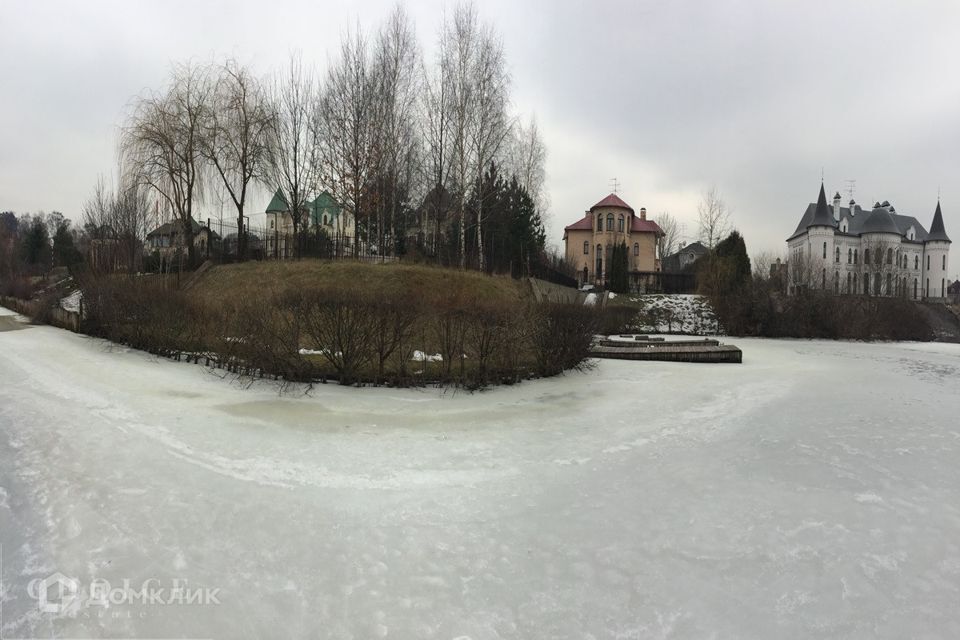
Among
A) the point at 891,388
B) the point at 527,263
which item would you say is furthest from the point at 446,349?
the point at 527,263

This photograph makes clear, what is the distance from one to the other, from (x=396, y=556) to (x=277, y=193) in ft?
87.3

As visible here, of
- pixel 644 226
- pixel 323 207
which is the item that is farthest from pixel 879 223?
pixel 323 207

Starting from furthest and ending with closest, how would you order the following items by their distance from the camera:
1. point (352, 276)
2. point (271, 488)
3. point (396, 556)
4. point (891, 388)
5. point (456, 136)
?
point (456, 136) < point (352, 276) < point (891, 388) < point (271, 488) < point (396, 556)

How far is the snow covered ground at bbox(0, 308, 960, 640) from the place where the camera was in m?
3.07

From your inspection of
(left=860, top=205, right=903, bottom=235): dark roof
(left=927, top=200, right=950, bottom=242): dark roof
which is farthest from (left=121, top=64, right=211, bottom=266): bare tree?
(left=927, top=200, right=950, bottom=242): dark roof

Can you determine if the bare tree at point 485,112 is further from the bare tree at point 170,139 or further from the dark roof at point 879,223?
the dark roof at point 879,223

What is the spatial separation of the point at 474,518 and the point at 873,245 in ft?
250

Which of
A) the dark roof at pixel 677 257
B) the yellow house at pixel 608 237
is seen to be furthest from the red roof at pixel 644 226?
the dark roof at pixel 677 257

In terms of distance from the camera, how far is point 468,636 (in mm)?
2873

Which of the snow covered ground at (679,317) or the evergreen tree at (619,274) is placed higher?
the evergreen tree at (619,274)

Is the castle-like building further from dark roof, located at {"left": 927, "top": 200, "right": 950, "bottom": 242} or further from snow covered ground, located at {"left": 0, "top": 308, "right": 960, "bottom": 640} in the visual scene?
snow covered ground, located at {"left": 0, "top": 308, "right": 960, "bottom": 640}

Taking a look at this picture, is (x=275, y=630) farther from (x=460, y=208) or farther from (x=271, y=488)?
(x=460, y=208)

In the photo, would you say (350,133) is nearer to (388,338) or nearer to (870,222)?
(388,338)

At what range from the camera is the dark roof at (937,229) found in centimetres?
7012
